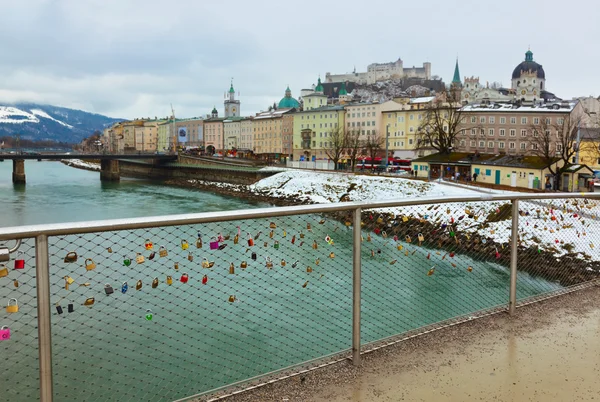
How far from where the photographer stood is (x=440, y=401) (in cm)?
288

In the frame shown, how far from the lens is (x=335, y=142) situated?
65562 mm

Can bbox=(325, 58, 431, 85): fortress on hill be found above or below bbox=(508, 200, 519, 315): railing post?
above

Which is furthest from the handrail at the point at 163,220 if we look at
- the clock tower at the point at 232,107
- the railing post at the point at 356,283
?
the clock tower at the point at 232,107

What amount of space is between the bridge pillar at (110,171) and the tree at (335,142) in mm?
27841

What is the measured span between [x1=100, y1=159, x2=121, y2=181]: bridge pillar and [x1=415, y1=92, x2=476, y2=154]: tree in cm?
3891

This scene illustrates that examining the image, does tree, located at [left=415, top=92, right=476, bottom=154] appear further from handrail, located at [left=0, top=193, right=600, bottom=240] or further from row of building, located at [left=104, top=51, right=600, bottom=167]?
handrail, located at [left=0, top=193, right=600, bottom=240]

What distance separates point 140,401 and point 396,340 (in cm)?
436

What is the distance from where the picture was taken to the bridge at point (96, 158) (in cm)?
6025

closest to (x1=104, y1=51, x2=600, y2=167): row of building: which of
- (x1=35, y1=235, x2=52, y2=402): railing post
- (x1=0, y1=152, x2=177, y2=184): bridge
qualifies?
(x1=0, y1=152, x2=177, y2=184): bridge

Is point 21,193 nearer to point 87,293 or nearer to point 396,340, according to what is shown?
point 87,293

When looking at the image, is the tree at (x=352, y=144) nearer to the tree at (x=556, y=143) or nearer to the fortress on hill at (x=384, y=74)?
the tree at (x=556, y=143)

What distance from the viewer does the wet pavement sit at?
9.68ft

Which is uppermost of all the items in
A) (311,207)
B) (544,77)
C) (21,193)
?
(544,77)

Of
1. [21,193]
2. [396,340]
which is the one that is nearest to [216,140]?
[21,193]
